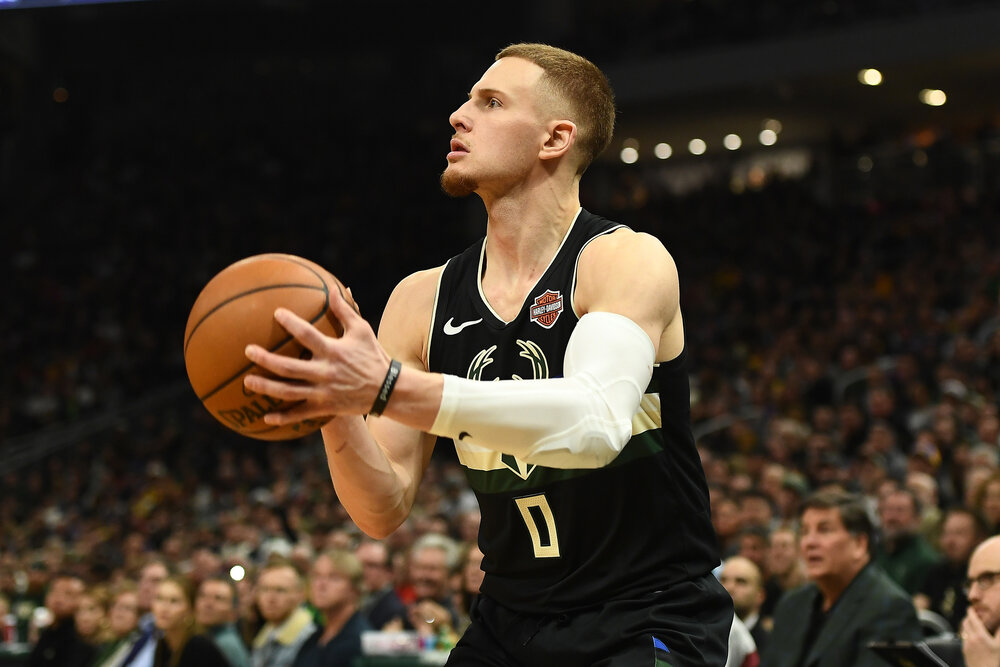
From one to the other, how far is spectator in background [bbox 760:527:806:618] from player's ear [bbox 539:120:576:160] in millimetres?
4808

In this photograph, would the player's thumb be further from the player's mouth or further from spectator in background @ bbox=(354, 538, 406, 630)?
spectator in background @ bbox=(354, 538, 406, 630)

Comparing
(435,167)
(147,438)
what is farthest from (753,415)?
(435,167)

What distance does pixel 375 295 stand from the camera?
21.6 metres

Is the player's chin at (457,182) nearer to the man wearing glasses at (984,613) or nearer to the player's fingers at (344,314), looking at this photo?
the player's fingers at (344,314)

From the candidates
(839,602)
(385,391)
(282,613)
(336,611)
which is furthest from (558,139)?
(282,613)

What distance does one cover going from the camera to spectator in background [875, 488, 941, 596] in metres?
7.52

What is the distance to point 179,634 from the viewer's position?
7.38 meters

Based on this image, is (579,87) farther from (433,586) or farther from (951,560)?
(433,586)

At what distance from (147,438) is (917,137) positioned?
14347mm

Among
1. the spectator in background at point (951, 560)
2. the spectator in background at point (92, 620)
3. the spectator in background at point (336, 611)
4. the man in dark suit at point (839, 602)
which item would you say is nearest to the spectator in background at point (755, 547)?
the spectator in background at point (951, 560)

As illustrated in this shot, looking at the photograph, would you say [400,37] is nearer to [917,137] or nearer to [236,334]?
[917,137]

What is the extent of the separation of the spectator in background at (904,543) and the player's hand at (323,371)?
19.7ft

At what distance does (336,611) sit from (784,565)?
2804 mm

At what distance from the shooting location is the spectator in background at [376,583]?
8281mm
